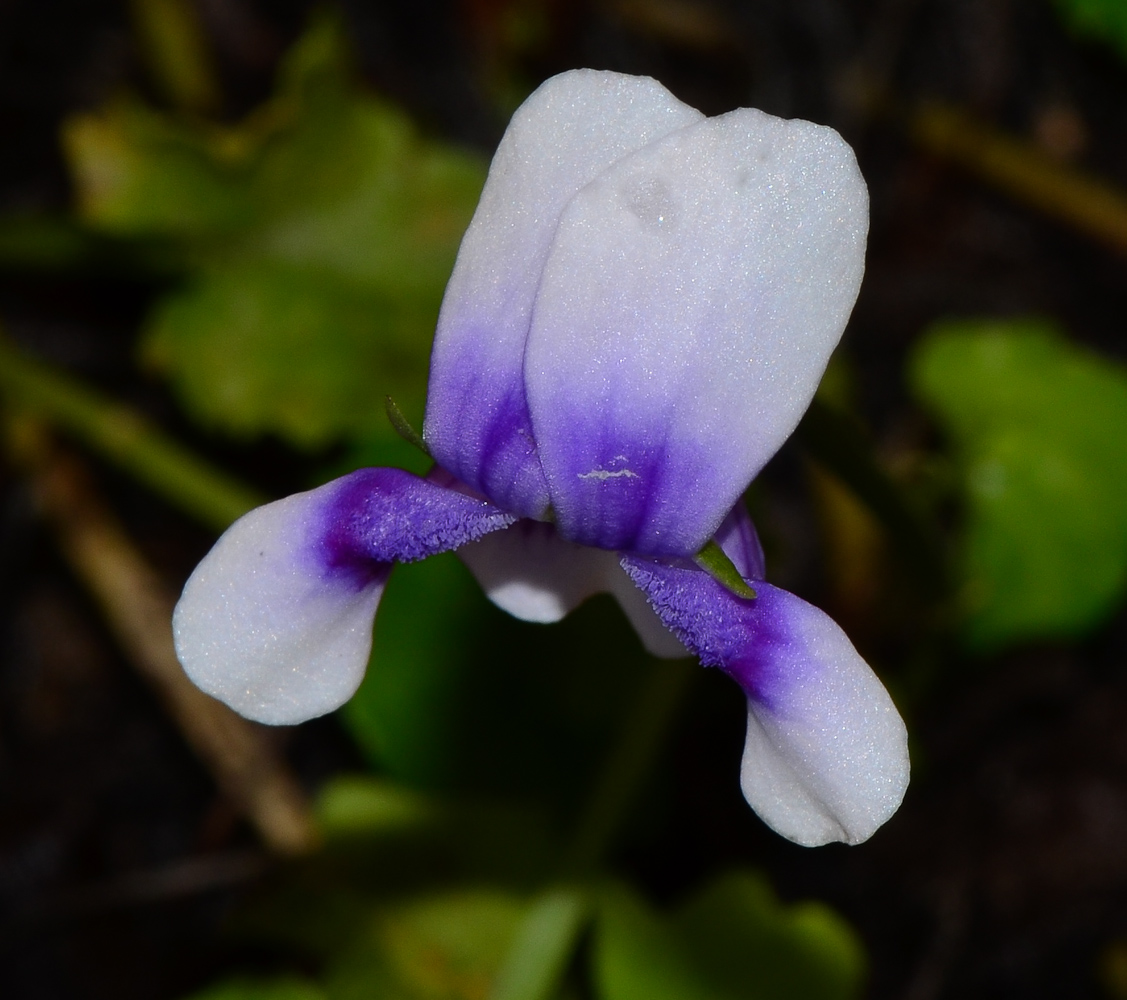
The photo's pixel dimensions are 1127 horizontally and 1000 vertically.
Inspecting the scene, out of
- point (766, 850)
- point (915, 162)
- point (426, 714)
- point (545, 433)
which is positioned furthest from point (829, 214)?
point (915, 162)

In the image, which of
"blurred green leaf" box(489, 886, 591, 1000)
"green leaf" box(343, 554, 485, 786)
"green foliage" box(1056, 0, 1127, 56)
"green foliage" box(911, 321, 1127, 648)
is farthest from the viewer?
"green foliage" box(1056, 0, 1127, 56)

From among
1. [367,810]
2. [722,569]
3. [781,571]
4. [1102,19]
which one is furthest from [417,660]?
[1102,19]

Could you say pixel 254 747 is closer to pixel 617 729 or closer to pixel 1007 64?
pixel 617 729

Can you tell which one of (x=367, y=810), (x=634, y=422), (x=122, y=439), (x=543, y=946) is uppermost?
(x=634, y=422)

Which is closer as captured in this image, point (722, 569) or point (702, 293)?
point (702, 293)

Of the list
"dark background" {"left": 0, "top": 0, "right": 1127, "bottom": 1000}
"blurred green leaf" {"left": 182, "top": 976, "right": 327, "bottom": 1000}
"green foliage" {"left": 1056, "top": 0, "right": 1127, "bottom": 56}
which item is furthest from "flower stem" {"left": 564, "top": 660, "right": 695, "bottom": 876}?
"green foliage" {"left": 1056, "top": 0, "right": 1127, "bottom": 56}

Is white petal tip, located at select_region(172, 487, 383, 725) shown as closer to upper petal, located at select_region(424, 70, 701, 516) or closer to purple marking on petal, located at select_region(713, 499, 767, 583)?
upper petal, located at select_region(424, 70, 701, 516)

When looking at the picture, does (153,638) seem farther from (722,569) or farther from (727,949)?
(722,569)

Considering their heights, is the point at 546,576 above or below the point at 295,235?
above
